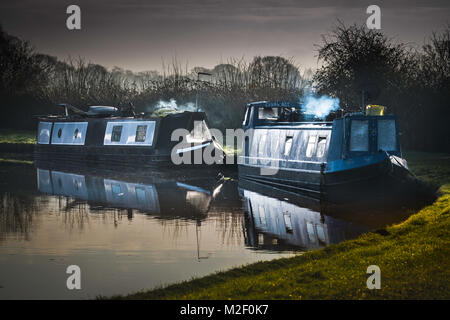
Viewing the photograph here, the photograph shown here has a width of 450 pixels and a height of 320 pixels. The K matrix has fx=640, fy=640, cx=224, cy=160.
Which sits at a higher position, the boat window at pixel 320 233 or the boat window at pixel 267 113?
the boat window at pixel 267 113

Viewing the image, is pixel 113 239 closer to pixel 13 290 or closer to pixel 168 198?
pixel 13 290

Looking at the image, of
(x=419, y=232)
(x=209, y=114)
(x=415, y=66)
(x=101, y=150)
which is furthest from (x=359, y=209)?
(x=209, y=114)

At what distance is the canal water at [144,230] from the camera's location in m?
8.12

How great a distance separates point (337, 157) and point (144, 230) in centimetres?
551

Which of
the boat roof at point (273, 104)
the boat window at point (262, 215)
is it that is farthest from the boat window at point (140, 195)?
the boat roof at point (273, 104)

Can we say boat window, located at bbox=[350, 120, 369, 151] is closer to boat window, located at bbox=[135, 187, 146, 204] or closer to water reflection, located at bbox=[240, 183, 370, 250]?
water reflection, located at bbox=[240, 183, 370, 250]

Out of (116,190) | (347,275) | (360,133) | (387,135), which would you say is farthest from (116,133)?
(347,275)

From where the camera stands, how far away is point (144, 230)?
11555mm

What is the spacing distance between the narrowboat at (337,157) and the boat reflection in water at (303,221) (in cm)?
63

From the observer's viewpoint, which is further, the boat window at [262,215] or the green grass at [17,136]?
the green grass at [17,136]

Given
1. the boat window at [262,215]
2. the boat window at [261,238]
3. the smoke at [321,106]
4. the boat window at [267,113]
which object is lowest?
the boat window at [261,238]

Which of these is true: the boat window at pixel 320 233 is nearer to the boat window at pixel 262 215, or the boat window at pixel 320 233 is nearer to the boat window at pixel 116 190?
the boat window at pixel 262 215

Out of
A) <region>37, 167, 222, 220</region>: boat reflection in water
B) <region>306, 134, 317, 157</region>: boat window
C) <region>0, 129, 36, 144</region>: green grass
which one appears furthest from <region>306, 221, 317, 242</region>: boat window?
<region>0, 129, 36, 144</region>: green grass

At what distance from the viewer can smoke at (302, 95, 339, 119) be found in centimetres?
1934
